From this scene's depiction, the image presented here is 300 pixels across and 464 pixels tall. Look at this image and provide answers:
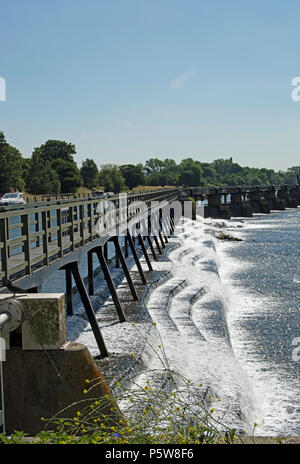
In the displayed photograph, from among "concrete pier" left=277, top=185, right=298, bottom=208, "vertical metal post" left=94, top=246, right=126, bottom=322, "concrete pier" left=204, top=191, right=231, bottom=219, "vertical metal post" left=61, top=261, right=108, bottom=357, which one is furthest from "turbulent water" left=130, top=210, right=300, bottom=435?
"concrete pier" left=277, top=185, right=298, bottom=208

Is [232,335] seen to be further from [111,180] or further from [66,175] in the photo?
[111,180]

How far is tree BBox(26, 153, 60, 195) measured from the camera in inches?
5792

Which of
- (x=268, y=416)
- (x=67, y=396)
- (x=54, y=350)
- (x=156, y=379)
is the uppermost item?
(x=54, y=350)

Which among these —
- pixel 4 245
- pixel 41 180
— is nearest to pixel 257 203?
pixel 41 180

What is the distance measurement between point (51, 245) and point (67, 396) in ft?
22.5

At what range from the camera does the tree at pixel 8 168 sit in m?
128

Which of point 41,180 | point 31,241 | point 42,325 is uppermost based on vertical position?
point 41,180

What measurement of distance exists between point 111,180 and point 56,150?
949 inches

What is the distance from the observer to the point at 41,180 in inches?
5778

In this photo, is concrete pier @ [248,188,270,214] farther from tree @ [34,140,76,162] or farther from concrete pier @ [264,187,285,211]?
tree @ [34,140,76,162]

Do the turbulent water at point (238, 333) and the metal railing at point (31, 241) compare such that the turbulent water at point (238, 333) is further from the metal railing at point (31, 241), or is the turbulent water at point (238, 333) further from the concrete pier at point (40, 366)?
the metal railing at point (31, 241)

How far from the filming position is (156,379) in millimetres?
12141
